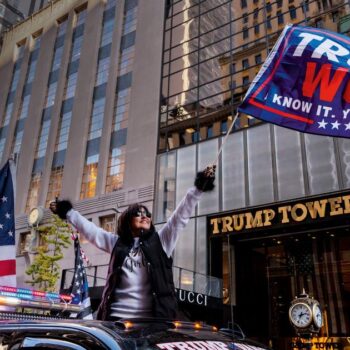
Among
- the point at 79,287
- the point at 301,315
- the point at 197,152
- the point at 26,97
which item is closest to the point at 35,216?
the point at 26,97

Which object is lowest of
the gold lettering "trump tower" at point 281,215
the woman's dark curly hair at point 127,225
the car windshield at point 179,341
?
the car windshield at point 179,341

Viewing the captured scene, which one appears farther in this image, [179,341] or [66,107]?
[66,107]

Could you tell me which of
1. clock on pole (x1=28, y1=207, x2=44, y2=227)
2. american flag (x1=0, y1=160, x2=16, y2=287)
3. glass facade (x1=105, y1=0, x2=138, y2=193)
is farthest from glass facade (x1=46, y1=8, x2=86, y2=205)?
american flag (x1=0, y1=160, x2=16, y2=287)

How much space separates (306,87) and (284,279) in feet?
44.6

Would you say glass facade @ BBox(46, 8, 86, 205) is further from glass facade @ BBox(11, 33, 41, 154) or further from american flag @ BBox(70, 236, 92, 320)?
american flag @ BBox(70, 236, 92, 320)

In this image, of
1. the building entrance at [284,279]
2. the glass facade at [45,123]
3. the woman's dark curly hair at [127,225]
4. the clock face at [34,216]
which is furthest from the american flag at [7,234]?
the glass facade at [45,123]

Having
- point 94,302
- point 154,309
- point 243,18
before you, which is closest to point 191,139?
point 243,18

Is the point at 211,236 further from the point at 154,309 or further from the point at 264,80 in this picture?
the point at 154,309

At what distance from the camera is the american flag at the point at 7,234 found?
566 cm

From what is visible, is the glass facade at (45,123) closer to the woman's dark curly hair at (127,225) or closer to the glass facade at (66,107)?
the glass facade at (66,107)

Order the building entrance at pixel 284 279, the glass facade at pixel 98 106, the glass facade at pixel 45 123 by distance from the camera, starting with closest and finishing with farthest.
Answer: the building entrance at pixel 284 279
the glass facade at pixel 98 106
the glass facade at pixel 45 123

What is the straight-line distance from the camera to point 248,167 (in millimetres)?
19156

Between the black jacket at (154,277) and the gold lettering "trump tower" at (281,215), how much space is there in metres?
13.4

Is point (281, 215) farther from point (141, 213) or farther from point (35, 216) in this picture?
point (35, 216)
